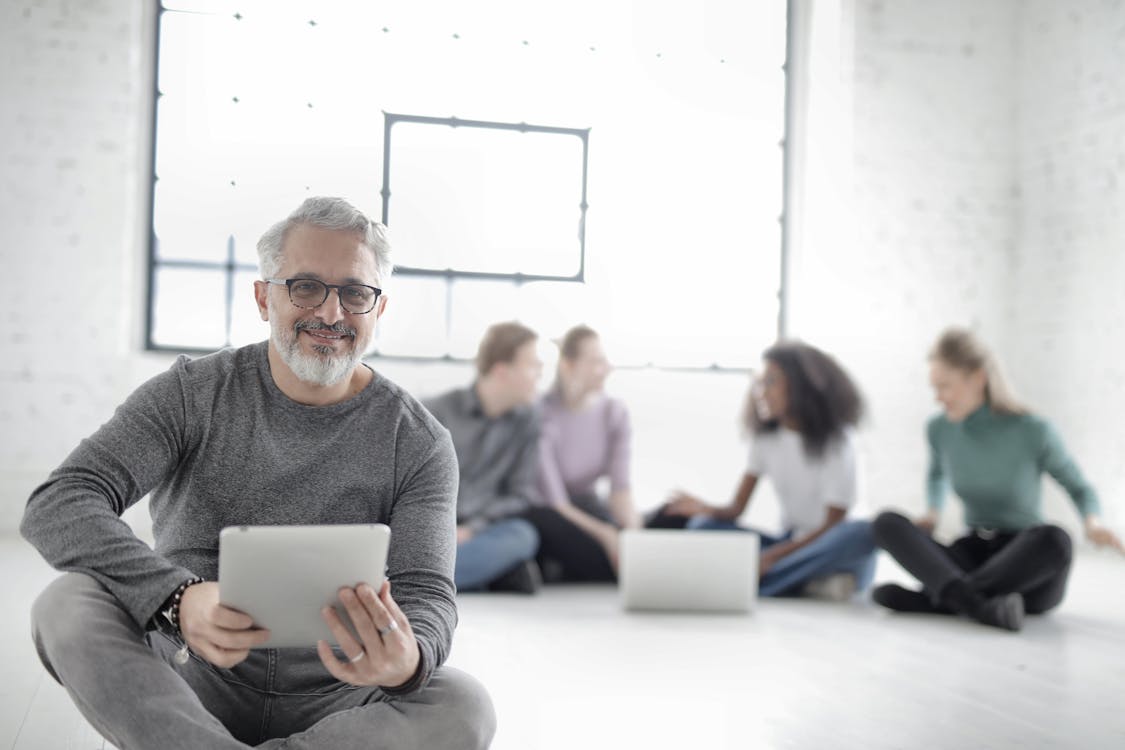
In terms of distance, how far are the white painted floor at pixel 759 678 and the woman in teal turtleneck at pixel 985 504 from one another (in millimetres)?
122

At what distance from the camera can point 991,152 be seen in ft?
22.8

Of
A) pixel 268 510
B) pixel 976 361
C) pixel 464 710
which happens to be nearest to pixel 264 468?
pixel 268 510

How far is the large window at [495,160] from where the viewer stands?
6.16 metres

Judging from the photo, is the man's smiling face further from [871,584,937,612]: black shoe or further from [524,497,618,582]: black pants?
[524,497,618,582]: black pants

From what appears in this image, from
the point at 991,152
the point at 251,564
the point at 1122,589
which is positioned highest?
the point at 991,152

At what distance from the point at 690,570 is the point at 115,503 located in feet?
8.80

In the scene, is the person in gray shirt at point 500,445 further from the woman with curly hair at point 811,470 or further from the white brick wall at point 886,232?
the white brick wall at point 886,232

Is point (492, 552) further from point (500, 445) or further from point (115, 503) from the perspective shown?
point (115, 503)

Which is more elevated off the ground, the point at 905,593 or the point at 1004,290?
the point at 1004,290

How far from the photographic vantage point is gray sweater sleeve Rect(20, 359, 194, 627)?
5.18ft

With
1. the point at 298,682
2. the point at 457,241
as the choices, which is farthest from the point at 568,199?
the point at 298,682

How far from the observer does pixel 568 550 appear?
15.6 ft

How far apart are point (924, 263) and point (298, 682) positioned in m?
5.73

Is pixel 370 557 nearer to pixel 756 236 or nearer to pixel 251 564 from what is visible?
pixel 251 564
